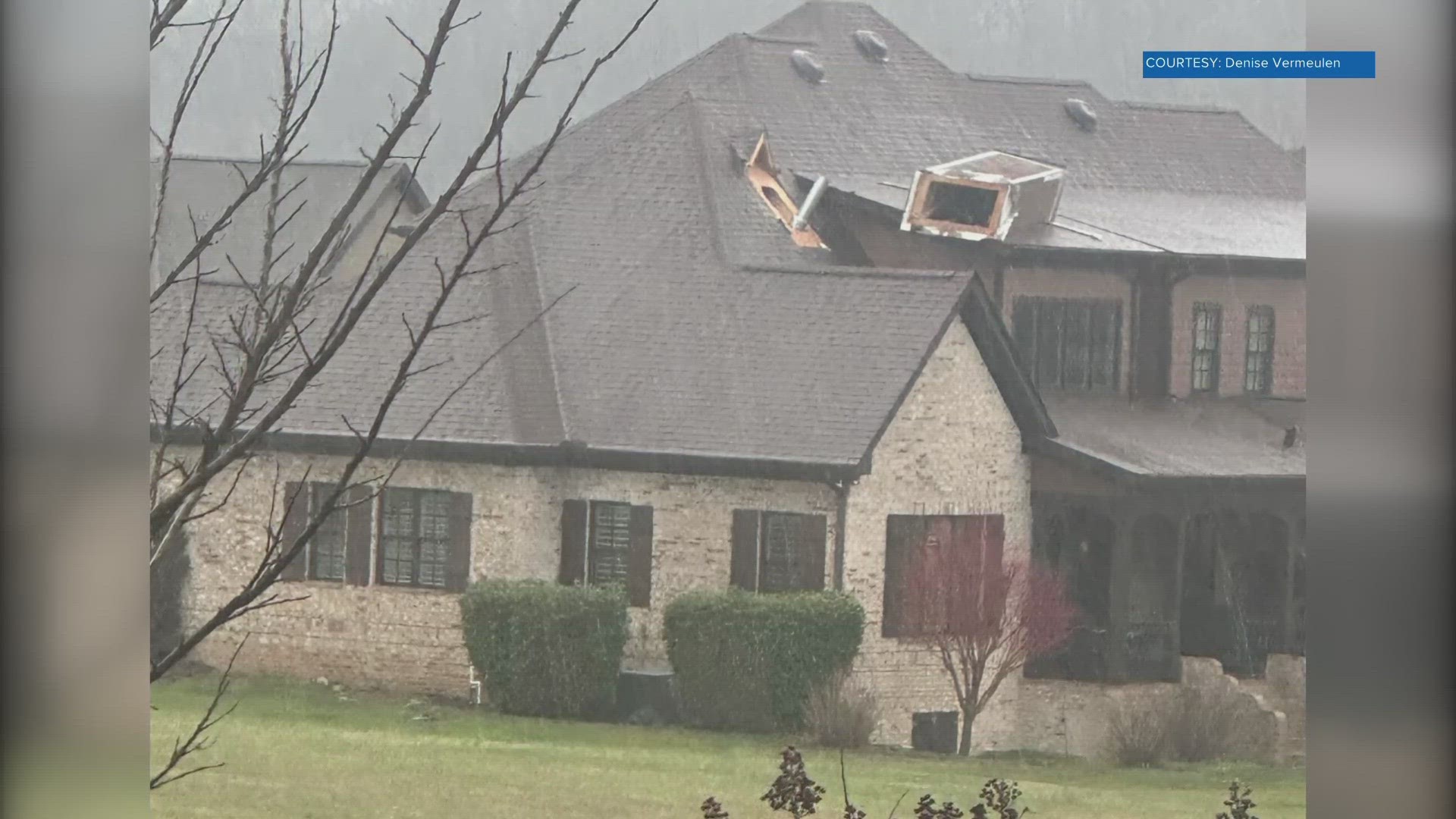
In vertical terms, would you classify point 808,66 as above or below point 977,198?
above

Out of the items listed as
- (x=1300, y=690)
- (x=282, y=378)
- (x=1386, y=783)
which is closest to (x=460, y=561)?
(x=282, y=378)

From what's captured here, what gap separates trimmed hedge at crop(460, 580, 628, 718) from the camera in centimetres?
399

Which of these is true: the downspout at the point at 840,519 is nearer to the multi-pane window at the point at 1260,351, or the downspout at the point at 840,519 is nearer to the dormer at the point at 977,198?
the dormer at the point at 977,198

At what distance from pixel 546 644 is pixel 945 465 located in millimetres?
1146

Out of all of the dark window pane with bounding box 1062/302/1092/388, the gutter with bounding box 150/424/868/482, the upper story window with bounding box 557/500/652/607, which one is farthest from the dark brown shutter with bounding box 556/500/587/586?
the dark window pane with bounding box 1062/302/1092/388

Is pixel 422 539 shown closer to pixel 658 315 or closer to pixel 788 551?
pixel 658 315

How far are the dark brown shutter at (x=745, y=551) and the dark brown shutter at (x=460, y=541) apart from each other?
0.70 meters

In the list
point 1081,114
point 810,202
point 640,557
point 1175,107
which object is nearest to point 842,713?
point 640,557

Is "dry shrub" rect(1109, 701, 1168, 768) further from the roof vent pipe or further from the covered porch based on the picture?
the roof vent pipe

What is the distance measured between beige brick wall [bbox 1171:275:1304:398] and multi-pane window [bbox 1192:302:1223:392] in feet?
0.03

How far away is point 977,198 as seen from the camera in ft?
12.9

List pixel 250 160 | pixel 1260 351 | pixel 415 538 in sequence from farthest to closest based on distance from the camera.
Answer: pixel 250 160 → pixel 415 538 → pixel 1260 351

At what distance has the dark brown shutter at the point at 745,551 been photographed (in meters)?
3.93

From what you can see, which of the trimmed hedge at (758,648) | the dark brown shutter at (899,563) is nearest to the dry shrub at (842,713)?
the trimmed hedge at (758,648)
